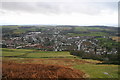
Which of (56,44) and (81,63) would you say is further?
(56,44)

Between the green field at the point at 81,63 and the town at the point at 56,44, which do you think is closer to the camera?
the green field at the point at 81,63

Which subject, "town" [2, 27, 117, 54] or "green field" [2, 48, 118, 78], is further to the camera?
"town" [2, 27, 117, 54]

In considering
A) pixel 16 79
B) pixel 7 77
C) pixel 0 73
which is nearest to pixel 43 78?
pixel 16 79

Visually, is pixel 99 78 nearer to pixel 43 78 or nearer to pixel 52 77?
pixel 52 77

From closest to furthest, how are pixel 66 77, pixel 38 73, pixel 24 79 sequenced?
pixel 24 79
pixel 66 77
pixel 38 73

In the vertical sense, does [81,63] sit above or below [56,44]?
below

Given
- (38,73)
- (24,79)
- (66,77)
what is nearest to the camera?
(24,79)

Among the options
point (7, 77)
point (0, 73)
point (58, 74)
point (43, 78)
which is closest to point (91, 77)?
point (58, 74)

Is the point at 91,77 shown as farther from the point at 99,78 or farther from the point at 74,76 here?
the point at 74,76

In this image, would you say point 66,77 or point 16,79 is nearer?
point 16,79
